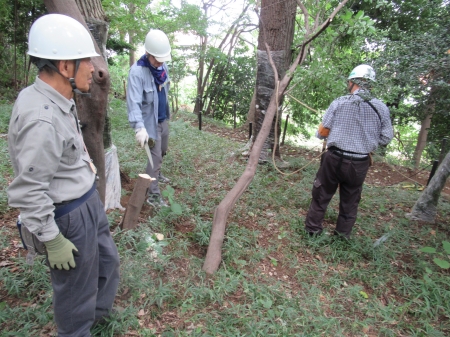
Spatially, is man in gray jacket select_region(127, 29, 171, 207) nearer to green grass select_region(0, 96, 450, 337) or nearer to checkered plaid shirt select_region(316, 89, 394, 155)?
green grass select_region(0, 96, 450, 337)

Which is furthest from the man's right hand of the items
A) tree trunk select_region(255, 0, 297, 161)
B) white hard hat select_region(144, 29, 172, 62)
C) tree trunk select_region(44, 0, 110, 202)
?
tree trunk select_region(255, 0, 297, 161)

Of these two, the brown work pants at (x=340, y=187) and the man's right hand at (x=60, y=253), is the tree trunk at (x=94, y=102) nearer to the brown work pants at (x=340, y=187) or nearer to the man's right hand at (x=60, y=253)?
the man's right hand at (x=60, y=253)

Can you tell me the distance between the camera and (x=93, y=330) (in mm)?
2209

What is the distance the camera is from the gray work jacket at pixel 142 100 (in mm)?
3354

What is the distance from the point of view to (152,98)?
357cm

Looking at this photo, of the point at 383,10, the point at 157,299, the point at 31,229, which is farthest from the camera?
the point at 383,10

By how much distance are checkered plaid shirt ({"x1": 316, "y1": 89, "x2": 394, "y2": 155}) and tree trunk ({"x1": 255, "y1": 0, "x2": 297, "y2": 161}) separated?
1904 mm

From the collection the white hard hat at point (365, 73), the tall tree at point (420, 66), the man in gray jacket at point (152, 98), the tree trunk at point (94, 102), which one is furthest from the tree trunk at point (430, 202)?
the tree trunk at point (94, 102)

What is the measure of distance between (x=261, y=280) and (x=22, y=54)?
33.7ft

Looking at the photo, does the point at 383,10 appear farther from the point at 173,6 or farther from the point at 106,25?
the point at 106,25

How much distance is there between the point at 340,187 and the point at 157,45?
265 cm

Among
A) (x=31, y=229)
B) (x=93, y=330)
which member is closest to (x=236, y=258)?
(x=93, y=330)

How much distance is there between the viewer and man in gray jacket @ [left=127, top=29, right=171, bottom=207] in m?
3.33

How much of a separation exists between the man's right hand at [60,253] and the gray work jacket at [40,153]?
0.05m
